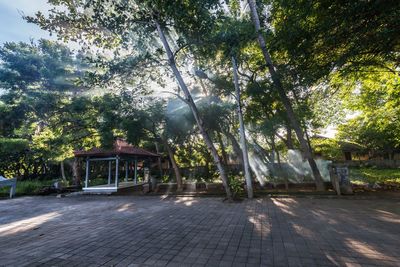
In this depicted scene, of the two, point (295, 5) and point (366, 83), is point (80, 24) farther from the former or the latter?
point (366, 83)

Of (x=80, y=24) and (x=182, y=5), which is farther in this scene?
(x=80, y=24)

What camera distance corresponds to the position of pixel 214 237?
14.0ft

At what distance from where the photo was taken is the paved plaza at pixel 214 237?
3.26 meters

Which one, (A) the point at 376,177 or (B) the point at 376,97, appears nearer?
(B) the point at 376,97

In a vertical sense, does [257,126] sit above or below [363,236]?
above

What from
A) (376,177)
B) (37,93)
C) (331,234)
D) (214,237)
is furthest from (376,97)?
(37,93)

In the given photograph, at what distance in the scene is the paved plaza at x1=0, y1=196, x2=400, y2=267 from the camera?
3.26 meters

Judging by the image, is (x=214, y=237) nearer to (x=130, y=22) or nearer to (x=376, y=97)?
(x=130, y=22)

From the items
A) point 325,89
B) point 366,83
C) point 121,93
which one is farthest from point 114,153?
point 366,83

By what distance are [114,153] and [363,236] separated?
39.3 ft

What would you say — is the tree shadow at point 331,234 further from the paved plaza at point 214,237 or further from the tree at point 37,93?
the tree at point 37,93

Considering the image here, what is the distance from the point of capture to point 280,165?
11.8 m

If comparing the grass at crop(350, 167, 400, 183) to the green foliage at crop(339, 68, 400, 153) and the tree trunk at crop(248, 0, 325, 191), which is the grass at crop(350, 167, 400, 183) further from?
the tree trunk at crop(248, 0, 325, 191)

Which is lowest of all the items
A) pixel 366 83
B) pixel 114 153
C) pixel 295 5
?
pixel 114 153
